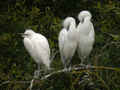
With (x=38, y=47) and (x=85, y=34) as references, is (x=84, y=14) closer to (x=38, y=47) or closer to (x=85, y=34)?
(x=85, y=34)

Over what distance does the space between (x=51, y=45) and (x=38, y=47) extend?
0.19 metres

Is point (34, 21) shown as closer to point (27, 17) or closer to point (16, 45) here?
point (27, 17)

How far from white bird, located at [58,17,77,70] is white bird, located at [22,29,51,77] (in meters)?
0.21

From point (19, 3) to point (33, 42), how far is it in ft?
1.30

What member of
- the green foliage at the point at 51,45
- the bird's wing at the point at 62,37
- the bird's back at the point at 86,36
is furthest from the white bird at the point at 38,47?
the bird's back at the point at 86,36

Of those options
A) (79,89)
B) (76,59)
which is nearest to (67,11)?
(76,59)

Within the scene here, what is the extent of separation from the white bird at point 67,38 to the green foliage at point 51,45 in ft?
0.21

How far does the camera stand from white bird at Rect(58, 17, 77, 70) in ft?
8.47

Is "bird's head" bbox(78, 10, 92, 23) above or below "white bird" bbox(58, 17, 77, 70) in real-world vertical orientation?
above

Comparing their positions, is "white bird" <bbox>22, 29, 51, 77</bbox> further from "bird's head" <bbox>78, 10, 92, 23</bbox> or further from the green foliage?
"bird's head" <bbox>78, 10, 92, 23</bbox>

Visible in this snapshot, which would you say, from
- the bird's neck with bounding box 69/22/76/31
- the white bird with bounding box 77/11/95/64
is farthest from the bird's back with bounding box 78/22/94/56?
the bird's neck with bounding box 69/22/76/31

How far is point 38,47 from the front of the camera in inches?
98.4

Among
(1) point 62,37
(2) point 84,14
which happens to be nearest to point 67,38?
(1) point 62,37

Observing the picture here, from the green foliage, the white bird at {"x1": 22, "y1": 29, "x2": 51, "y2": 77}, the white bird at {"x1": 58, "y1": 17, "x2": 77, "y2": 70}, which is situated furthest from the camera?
the white bird at {"x1": 58, "y1": 17, "x2": 77, "y2": 70}
